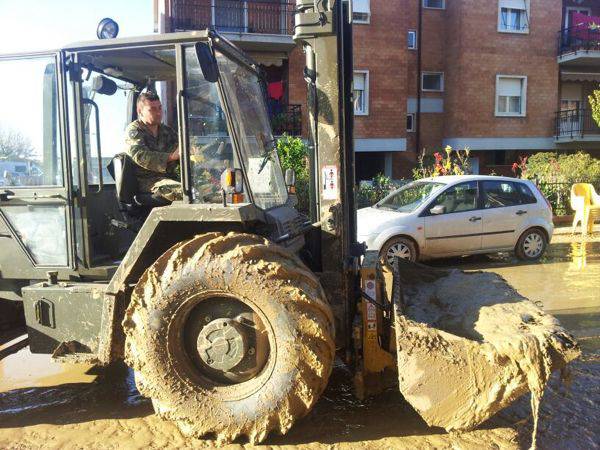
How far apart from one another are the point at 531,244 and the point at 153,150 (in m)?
8.26

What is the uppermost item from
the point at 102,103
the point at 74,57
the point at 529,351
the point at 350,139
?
the point at 74,57

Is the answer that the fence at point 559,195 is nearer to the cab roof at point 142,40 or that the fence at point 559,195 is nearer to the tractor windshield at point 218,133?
the tractor windshield at point 218,133

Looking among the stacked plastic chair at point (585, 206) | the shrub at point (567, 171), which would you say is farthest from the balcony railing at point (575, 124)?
the stacked plastic chair at point (585, 206)

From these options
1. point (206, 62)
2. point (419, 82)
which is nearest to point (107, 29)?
point (206, 62)

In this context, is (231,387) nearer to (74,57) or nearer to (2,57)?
(74,57)

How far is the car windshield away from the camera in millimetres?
9367

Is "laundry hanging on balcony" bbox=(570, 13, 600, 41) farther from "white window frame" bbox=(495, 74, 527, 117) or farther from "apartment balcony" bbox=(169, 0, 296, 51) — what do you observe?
"apartment balcony" bbox=(169, 0, 296, 51)

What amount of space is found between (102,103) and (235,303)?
207 cm

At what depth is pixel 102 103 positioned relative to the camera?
4195 mm

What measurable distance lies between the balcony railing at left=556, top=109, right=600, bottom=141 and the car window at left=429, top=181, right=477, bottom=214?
1476 centimetres

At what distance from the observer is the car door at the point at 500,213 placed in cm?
952

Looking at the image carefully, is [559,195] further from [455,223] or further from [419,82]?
[419,82]

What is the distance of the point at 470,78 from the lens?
20.9 meters

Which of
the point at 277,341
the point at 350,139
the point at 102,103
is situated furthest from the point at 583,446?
the point at 102,103
